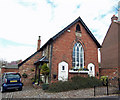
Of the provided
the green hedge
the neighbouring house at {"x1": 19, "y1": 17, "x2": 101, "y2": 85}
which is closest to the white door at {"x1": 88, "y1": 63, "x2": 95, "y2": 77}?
the neighbouring house at {"x1": 19, "y1": 17, "x2": 101, "y2": 85}

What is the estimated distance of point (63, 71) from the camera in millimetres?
12266

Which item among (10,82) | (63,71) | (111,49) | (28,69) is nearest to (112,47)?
(111,49)

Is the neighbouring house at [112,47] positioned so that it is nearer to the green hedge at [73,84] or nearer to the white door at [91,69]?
the white door at [91,69]

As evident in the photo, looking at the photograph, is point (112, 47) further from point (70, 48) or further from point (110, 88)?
point (110, 88)

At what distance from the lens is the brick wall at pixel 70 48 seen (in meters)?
12.3

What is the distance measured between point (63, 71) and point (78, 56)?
287cm

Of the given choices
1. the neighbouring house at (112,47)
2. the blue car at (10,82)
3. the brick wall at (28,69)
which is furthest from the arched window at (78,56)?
the neighbouring house at (112,47)

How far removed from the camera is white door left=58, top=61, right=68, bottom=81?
473 inches

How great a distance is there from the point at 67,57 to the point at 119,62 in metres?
11.1

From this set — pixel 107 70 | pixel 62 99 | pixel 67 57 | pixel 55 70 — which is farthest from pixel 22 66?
pixel 107 70

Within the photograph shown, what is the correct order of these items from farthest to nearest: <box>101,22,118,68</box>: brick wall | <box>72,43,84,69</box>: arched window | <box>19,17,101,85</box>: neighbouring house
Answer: <box>101,22,118,68</box>: brick wall, <box>72,43,84,69</box>: arched window, <box>19,17,101,85</box>: neighbouring house

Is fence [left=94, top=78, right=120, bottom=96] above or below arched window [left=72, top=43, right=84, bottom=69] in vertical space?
below

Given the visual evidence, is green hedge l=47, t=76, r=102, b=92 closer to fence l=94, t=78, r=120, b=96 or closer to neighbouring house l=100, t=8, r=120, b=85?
fence l=94, t=78, r=120, b=96

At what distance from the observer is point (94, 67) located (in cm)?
1419
